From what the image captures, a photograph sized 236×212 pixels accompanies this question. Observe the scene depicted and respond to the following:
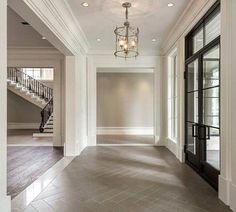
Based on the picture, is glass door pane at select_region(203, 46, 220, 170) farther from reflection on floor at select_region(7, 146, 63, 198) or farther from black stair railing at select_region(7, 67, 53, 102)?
black stair railing at select_region(7, 67, 53, 102)

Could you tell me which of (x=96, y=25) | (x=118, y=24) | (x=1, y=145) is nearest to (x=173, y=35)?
(x=118, y=24)

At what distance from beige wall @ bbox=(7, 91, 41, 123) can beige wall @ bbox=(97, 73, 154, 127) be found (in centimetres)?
480

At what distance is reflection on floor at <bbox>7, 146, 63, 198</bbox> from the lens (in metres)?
3.86

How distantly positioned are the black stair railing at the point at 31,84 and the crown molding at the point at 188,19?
8.77m

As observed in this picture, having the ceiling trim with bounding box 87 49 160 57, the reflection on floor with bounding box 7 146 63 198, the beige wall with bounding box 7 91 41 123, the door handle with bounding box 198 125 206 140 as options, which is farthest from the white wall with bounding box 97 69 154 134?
the door handle with bounding box 198 125 206 140

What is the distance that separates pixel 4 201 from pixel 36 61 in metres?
5.99

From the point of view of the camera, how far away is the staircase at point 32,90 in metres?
11.8

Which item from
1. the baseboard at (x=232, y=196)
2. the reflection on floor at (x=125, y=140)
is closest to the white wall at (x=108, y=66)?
the reflection on floor at (x=125, y=140)

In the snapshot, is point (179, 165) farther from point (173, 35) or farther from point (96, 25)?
point (96, 25)

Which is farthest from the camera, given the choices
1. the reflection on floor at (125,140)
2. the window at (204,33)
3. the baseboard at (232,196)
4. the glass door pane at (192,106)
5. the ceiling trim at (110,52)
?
the reflection on floor at (125,140)

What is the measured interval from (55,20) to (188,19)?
271 centimetres

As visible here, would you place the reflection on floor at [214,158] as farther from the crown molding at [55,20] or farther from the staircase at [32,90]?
the staircase at [32,90]

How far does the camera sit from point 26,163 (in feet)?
17.3

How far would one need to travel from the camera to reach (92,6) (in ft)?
14.3
